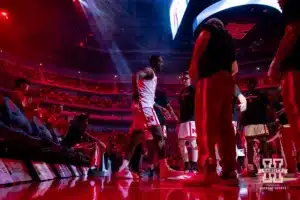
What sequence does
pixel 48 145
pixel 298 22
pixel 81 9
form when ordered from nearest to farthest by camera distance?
pixel 298 22 < pixel 48 145 < pixel 81 9

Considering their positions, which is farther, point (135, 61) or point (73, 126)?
point (135, 61)

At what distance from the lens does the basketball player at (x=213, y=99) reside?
2748 millimetres

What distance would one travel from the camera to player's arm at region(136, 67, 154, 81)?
15.3 feet

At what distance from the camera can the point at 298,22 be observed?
258 cm

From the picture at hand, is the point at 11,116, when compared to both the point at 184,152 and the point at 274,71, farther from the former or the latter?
the point at 184,152

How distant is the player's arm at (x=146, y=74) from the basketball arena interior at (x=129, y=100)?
0.05 feet

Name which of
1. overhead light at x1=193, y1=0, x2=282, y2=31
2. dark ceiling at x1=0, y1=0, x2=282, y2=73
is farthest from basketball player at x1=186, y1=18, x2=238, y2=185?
dark ceiling at x1=0, y1=0, x2=282, y2=73

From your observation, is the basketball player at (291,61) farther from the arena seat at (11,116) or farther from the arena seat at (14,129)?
the arena seat at (11,116)

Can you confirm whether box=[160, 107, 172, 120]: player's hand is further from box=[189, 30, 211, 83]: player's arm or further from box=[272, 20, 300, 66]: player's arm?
box=[272, 20, 300, 66]: player's arm

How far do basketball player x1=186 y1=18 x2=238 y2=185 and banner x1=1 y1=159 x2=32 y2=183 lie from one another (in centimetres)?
180

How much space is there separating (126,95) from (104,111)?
65.4 inches

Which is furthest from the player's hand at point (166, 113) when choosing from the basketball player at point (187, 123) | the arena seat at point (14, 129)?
the arena seat at point (14, 129)

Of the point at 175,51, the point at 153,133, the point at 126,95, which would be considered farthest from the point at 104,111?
the point at 153,133

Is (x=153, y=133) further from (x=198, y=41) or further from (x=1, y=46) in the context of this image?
(x=1, y=46)
